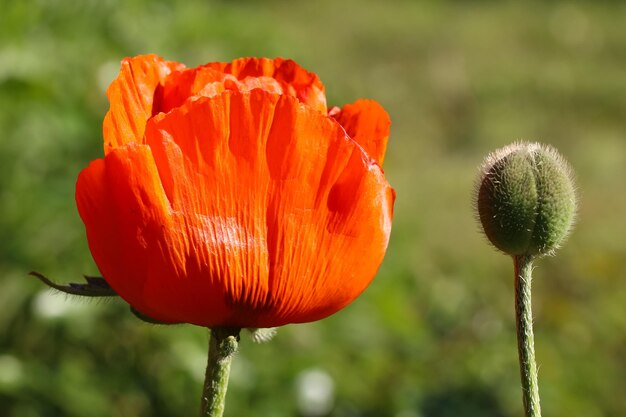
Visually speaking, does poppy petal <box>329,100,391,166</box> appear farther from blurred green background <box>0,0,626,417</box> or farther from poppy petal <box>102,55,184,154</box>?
blurred green background <box>0,0,626,417</box>

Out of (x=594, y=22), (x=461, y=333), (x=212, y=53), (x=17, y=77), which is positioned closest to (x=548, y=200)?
(x=17, y=77)

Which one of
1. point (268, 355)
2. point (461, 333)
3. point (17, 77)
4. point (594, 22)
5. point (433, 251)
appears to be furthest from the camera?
point (594, 22)

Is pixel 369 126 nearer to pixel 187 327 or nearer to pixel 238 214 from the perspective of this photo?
pixel 238 214

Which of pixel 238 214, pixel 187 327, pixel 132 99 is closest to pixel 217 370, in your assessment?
pixel 238 214

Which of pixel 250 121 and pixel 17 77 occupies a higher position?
pixel 17 77

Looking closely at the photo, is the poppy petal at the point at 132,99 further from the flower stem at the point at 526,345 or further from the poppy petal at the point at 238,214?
the flower stem at the point at 526,345

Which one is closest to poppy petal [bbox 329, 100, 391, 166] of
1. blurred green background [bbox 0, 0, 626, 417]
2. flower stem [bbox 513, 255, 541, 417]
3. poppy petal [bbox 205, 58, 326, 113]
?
poppy petal [bbox 205, 58, 326, 113]

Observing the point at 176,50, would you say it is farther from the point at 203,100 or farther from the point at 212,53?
the point at 203,100

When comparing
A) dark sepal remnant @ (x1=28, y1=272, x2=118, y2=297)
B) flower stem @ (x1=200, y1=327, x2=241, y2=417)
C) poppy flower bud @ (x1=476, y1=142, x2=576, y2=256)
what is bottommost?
flower stem @ (x1=200, y1=327, x2=241, y2=417)
